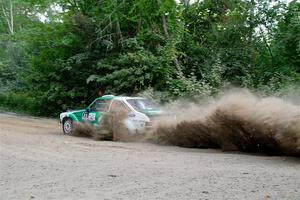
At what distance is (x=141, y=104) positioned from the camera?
15.0m

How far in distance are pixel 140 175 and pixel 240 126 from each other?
4230 millimetres

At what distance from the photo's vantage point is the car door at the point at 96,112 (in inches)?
593

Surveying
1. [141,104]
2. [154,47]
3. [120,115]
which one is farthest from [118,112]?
[154,47]

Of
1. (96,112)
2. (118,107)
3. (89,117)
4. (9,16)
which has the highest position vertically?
(9,16)

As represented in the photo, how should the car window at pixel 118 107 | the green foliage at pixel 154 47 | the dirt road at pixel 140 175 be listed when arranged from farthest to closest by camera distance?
1. the green foliage at pixel 154 47
2. the car window at pixel 118 107
3. the dirt road at pixel 140 175

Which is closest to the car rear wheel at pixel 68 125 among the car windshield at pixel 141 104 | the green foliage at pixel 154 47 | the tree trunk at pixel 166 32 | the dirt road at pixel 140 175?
the car windshield at pixel 141 104

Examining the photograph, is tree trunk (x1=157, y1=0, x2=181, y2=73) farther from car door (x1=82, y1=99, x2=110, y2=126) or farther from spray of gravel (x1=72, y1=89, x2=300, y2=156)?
spray of gravel (x1=72, y1=89, x2=300, y2=156)

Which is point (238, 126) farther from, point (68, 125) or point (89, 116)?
point (68, 125)

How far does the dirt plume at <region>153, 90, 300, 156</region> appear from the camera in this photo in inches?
375

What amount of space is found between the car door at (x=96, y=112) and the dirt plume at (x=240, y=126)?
2.76 m

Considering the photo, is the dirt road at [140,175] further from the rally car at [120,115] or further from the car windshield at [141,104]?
the car windshield at [141,104]

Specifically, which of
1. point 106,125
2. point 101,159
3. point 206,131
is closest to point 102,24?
point 106,125

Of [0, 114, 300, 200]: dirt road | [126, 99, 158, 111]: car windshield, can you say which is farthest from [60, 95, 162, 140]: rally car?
[0, 114, 300, 200]: dirt road

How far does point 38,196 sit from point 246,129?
5.95m
